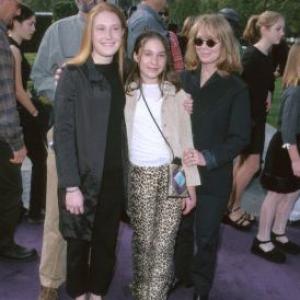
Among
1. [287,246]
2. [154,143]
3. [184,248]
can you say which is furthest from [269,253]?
[154,143]

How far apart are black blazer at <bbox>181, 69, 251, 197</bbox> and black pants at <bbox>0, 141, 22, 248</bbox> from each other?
56.3 inches

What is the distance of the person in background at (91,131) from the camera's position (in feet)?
8.62

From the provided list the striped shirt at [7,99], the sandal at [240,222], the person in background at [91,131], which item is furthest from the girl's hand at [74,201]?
the sandal at [240,222]

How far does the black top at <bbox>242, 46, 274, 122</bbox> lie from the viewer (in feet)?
14.3

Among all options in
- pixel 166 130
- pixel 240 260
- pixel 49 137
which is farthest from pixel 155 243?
pixel 240 260

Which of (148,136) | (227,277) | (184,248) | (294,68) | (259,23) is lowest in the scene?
(227,277)

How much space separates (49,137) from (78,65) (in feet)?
1.88

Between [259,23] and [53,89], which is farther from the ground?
[259,23]

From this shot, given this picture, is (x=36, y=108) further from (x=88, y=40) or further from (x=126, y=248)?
(x=88, y=40)

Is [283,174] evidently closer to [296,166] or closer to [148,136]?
[296,166]

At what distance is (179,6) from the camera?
69.9 feet

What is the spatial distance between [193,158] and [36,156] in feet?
6.72

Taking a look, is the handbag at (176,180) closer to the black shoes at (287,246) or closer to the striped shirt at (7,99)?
the striped shirt at (7,99)

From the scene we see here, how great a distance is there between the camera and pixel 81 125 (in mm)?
2654
